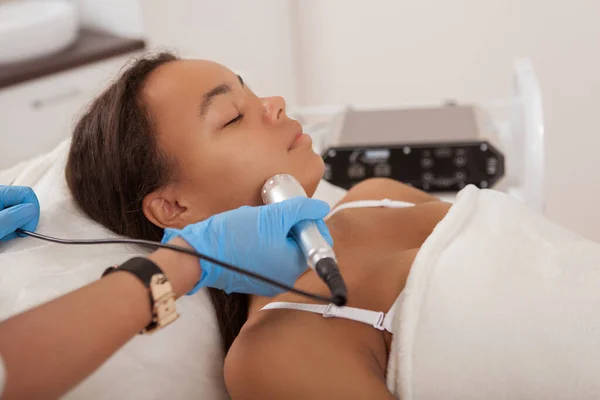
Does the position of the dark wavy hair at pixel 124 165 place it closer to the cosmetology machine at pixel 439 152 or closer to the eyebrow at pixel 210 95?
the eyebrow at pixel 210 95

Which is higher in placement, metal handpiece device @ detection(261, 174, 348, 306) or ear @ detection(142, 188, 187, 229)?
metal handpiece device @ detection(261, 174, 348, 306)

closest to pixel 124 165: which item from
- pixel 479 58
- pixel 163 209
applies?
pixel 163 209

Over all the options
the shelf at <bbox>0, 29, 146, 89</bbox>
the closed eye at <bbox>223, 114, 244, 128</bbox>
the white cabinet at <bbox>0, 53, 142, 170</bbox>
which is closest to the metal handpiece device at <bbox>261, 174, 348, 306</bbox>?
the closed eye at <bbox>223, 114, 244, 128</bbox>

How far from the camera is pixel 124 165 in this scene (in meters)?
1.19

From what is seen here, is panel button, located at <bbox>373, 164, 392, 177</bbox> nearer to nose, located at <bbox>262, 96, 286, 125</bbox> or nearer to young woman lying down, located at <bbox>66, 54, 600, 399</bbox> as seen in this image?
young woman lying down, located at <bbox>66, 54, 600, 399</bbox>

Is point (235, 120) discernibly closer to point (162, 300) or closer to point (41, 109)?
point (162, 300)

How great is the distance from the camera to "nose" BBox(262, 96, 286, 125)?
124 cm

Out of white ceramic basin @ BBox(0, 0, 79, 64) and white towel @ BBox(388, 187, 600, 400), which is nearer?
white towel @ BBox(388, 187, 600, 400)

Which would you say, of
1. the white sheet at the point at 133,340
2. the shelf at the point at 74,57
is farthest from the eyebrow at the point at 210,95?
the shelf at the point at 74,57

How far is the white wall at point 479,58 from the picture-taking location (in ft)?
8.54

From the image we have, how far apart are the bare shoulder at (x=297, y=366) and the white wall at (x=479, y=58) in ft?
6.25

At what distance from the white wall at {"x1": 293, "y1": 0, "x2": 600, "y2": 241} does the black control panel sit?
100cm

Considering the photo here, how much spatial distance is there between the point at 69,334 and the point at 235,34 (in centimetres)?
221

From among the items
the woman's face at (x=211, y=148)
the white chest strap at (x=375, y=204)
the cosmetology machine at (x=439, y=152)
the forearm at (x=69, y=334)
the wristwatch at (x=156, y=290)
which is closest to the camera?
the forearm at (x=69, y=334)
